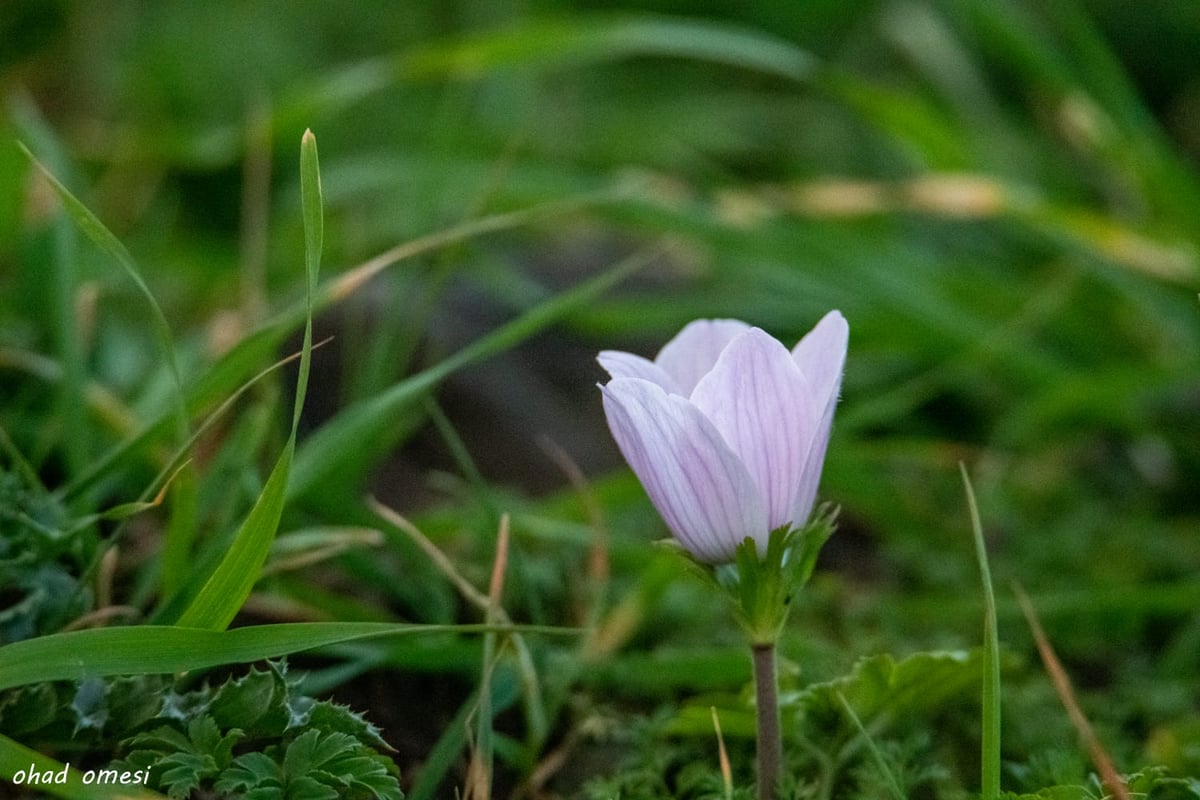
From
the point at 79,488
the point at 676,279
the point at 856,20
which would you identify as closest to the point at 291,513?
the point at 79,488

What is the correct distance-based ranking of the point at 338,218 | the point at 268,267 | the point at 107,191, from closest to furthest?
1. the point at 268,267
2. the point at 107,191
3. the point at 338,218

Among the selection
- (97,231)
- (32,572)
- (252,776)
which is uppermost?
(97,231)

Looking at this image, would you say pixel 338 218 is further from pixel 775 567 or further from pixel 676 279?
pixel 775 567

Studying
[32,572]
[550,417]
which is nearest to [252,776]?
[32,572]

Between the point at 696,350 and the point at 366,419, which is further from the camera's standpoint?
the point at 366,419

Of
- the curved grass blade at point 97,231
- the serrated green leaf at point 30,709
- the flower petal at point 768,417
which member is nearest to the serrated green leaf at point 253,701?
the serrated green leaf at point 30,709

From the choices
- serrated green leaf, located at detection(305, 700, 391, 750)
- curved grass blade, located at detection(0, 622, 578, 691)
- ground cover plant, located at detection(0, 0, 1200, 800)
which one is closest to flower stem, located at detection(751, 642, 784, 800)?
ground cover plant, located at detection(0, 0, 1200, 800)

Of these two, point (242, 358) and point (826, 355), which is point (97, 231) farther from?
point (826, 355)
